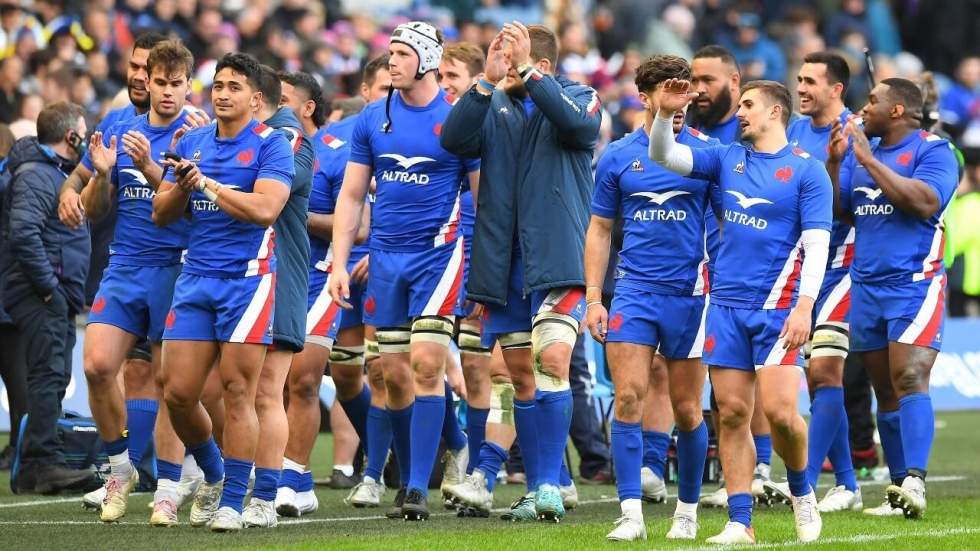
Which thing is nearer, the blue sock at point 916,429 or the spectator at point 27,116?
the blue sock at point 916,429

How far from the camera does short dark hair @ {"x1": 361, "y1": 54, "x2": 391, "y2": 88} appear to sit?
11.6 meters

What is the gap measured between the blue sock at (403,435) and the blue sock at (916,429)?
110 inches

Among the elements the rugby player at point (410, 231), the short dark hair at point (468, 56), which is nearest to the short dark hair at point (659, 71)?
the rugby player at point (410, 231)

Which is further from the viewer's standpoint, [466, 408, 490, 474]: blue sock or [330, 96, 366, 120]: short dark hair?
[330, 96, 366, 120]: short dark hair

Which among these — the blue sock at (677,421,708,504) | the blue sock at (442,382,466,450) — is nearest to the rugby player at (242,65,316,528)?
the blue sock at (442,382,466,450)

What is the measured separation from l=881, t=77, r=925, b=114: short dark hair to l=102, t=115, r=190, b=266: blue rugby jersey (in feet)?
13.5

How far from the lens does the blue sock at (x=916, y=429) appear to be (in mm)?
10000

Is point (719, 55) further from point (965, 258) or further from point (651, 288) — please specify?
point (965, 258)

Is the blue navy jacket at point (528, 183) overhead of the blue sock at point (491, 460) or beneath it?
overhead

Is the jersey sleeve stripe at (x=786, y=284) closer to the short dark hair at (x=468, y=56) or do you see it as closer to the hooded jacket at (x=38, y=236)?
the short dark hair at (x=468, y=56)

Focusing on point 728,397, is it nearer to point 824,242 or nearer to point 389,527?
point 824,242

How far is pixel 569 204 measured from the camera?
32.0 feet

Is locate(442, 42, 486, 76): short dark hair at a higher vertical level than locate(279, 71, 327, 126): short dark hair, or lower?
higher

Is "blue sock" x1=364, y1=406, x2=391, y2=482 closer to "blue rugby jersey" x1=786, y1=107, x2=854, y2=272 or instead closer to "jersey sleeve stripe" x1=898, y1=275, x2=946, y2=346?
"blue rugby jersey" x1=786, y1=107, x2=854, y2=272
